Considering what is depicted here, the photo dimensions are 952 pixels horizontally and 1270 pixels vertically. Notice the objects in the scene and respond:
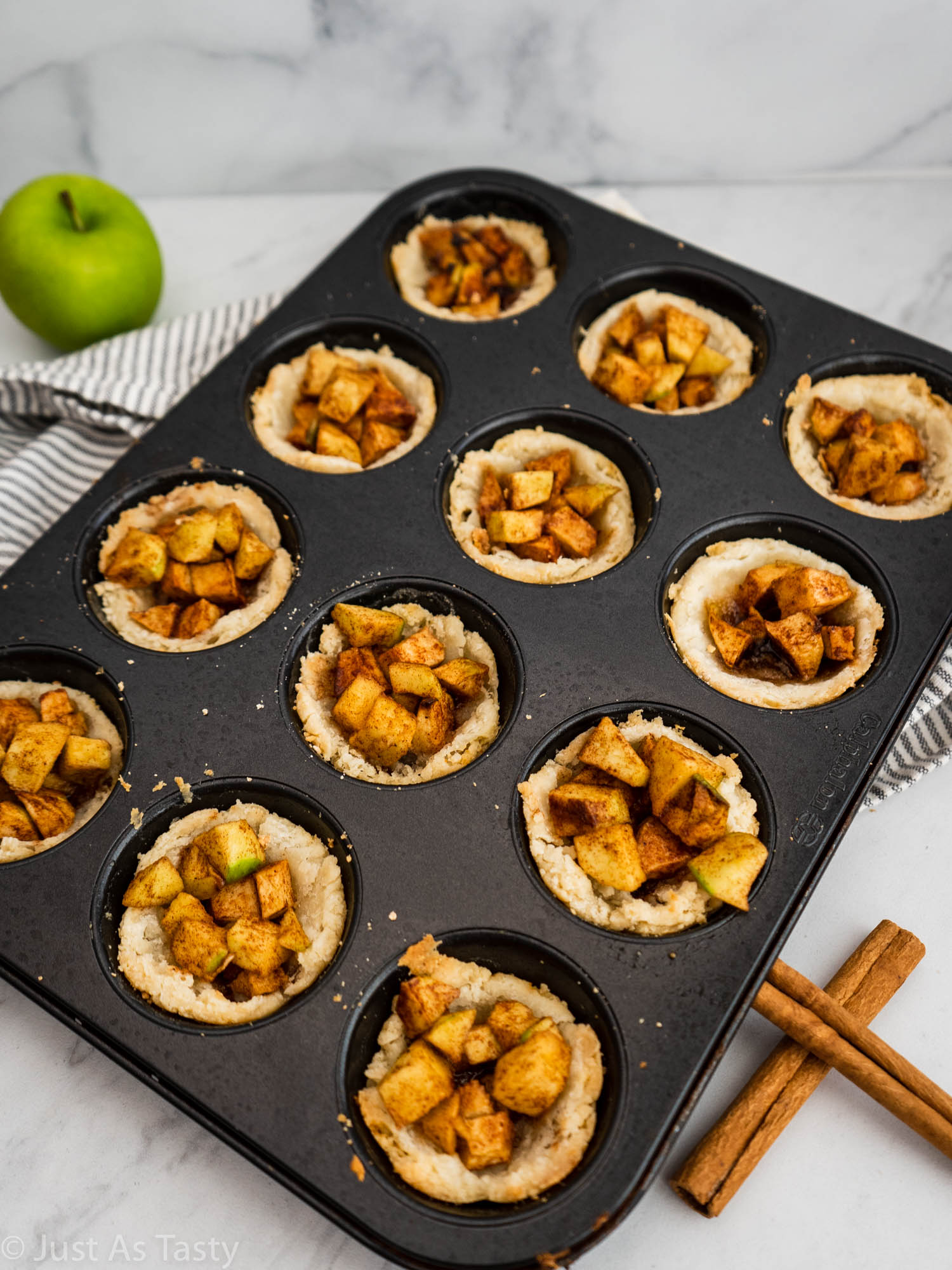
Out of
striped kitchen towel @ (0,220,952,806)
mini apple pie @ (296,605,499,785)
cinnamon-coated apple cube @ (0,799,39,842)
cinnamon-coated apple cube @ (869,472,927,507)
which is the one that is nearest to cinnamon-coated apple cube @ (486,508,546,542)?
mini apple pie @ (296,605,499,785)

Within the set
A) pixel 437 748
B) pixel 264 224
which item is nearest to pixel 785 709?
pixel 437 748

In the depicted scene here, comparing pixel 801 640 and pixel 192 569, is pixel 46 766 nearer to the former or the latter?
pixel 192 569

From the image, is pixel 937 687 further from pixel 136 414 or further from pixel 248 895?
pixel 136 414

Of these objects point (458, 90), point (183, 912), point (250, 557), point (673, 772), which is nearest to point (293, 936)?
point (183, 912)

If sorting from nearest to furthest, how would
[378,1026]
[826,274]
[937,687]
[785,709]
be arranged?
[378,1026], [785,709], [937,687], [826,274]

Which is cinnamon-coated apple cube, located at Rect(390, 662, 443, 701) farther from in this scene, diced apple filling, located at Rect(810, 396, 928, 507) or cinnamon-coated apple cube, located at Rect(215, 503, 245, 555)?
diced apple filling, located at Rect(810, 396, 928, 507)
